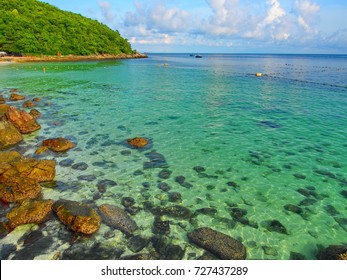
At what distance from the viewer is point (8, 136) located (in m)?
17.9

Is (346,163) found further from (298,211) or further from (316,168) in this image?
(298,211)

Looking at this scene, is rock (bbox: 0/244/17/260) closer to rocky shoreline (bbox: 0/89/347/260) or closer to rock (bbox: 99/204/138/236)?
rocky shoreline (bbox: 0/89/347/260)

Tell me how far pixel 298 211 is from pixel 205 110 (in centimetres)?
1997

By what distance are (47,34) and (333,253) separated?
144942 millimetres

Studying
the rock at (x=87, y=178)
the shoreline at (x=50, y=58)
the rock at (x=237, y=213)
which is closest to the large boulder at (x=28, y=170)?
the rock at (x=87, y=178)

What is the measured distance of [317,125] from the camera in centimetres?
2461

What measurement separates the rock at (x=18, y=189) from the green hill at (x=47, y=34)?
12054cm

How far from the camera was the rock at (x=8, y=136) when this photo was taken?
57.3 ft

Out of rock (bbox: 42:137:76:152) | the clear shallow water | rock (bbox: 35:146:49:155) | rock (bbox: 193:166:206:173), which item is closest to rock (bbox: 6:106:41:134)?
the clear shallow water

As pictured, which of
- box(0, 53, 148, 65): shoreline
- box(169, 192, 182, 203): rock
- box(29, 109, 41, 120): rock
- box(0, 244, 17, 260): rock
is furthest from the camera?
box(0, 53, 148, 65): shoreline

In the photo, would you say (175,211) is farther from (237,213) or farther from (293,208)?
(293,208)

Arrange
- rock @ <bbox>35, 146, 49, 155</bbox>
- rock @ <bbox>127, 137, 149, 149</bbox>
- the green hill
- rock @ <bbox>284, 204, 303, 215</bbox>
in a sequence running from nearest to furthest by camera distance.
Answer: rock @ <bbox>284, 204, 303, 215</bbox>
rock @ <bbox>35, 146, 49, 155</bbox>
rock @ <bbox>127, 137, 149, 149</bbox>
the green hill

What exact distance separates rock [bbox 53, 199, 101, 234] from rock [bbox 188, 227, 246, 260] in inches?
153

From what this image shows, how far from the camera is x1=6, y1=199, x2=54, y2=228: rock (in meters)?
10.1
